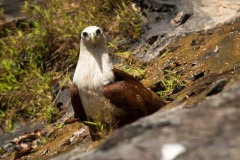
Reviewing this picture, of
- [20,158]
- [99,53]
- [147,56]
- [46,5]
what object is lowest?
[20,158]

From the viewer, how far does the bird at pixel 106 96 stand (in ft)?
15.1

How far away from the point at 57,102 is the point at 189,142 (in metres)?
5.30

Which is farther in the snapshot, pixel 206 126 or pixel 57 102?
pixel 57 102

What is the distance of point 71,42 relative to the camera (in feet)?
27.7

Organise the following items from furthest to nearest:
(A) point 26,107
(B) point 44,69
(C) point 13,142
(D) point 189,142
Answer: (B) point 44,69 < (A) point 26,107 < (C) point 13,142 < (D) point 189,142

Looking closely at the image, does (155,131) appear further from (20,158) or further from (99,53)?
(20,158)

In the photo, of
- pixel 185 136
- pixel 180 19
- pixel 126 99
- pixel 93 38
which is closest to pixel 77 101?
pixel 126 99

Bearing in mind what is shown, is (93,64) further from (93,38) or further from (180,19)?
(180,19)

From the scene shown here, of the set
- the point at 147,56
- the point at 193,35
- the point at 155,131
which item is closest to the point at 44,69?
the point at 147,56

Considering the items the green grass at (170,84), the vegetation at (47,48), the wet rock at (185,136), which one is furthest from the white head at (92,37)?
the vegetation at (47,48)

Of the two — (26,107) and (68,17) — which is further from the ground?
(68,17)

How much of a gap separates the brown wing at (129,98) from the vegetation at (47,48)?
2950mm

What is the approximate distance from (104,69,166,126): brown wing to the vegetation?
2.95 meters

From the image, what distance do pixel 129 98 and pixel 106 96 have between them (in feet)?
0.63
